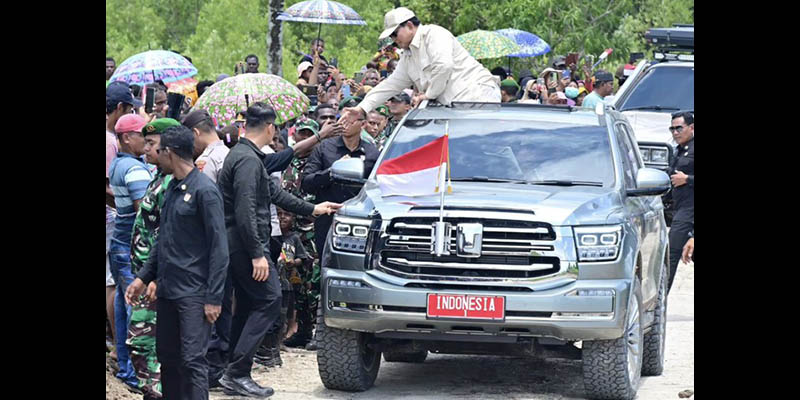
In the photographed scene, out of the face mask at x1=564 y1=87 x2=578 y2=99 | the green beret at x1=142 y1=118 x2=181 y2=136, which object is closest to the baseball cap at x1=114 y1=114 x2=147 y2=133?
the green beret at x1=142 y1=118 x2=181 y2=136

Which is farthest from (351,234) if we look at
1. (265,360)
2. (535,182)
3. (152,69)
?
(152,69)

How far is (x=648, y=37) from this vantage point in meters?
19.7

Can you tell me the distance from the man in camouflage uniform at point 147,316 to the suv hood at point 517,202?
1.51m

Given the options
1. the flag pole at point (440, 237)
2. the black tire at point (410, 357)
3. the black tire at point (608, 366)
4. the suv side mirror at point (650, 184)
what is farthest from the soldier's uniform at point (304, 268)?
the black tire at point (608, 366)

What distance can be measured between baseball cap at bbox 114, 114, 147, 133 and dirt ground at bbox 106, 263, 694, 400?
1742mm

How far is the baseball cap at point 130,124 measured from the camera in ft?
31.4

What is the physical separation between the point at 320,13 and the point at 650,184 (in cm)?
1202

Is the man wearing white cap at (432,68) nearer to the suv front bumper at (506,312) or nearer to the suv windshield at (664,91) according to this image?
the suv front bumper at (506,312)

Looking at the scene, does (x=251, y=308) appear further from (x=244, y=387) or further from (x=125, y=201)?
(x=125, y=201)
